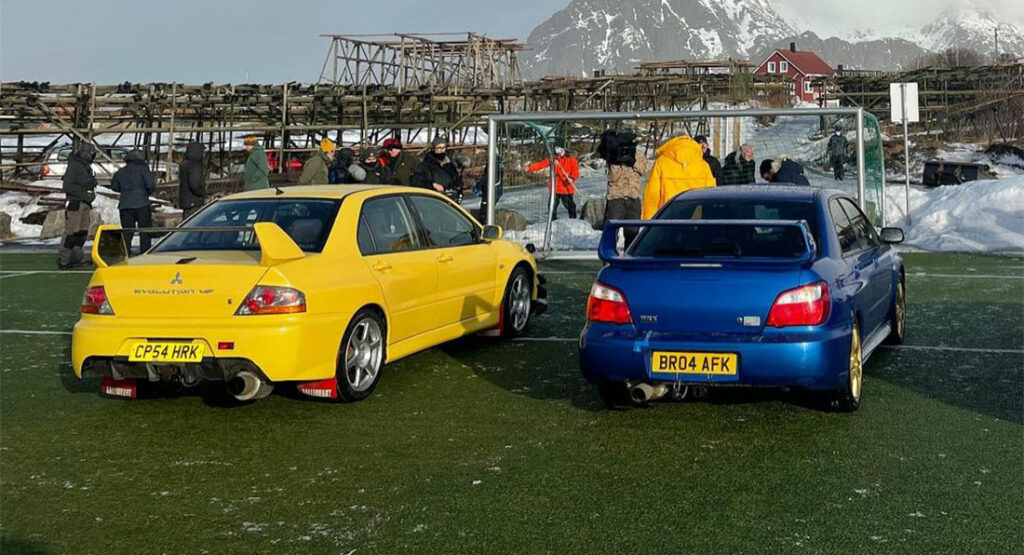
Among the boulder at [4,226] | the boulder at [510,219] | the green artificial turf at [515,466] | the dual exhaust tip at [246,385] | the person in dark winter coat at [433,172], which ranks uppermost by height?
the person in dark winter coat at [433,172]

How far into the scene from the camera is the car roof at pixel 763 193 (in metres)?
7.43

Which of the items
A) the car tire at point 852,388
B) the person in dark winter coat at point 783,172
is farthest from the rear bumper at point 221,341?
the person in dark winter coat at point 783,172

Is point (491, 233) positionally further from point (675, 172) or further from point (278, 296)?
point (675, 172)

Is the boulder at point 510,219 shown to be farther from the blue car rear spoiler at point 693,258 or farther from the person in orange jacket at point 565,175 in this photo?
the blue car rear spoiler at point 693,258

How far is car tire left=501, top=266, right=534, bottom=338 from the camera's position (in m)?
9.50

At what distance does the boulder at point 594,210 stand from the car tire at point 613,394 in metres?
12.6

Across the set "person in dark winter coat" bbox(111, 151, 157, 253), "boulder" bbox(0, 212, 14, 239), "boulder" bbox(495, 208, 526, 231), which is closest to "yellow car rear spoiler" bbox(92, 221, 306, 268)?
"person in dark winter coat" bbox(111, 151, 157, 253)

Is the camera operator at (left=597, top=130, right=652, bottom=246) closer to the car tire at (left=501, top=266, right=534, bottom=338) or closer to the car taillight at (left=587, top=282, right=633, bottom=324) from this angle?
the car tire at (left=501, top=266, right=534, bottom=338)

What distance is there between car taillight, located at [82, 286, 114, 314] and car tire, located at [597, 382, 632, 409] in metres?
3.06

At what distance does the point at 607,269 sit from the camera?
→ 6.78m

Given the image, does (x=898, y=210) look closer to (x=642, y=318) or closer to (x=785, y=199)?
(x=785, y=199)

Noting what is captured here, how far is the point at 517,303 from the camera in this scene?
977cm

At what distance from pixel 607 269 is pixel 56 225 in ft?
60.8

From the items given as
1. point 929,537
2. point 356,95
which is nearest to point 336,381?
point 929,537
